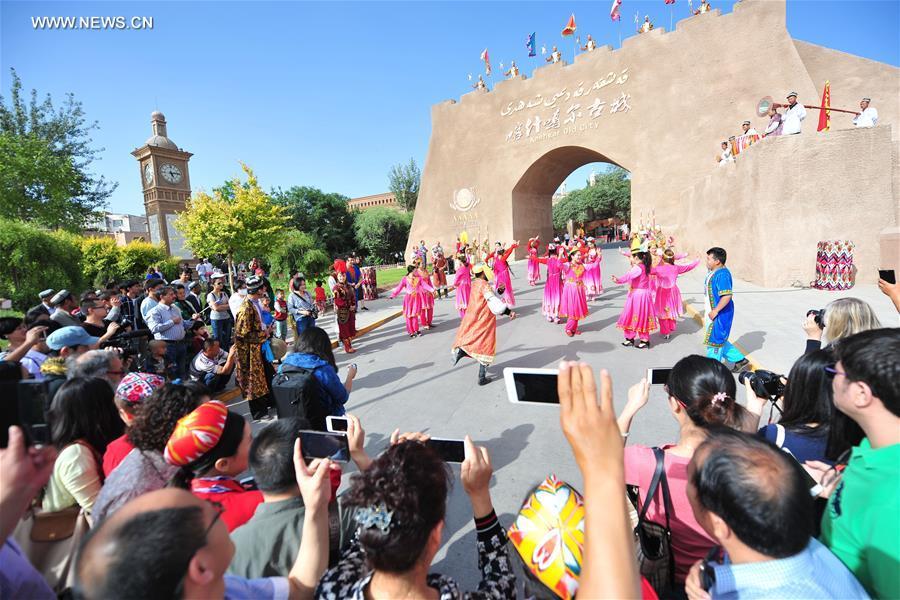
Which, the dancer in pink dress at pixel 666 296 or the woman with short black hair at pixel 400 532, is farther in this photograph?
the dancer in pink dress at pixel 666 296

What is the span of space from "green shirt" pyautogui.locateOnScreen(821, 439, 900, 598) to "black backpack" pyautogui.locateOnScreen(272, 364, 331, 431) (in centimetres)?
281

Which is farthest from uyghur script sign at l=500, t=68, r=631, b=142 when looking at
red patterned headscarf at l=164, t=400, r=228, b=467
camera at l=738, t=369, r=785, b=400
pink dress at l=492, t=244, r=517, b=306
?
red patterned headscarf at l=164, t=400, r=228, b=467

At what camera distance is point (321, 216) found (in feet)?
120

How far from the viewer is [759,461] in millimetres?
1127

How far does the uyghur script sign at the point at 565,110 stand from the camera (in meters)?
22.4

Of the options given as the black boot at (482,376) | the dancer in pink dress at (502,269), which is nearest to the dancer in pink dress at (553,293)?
the dancer in pink dress at (502,269)

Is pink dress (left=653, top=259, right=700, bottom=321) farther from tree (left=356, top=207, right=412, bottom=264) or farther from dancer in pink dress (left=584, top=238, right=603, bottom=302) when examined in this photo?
tree (left=356, top=207, right=412, bottom=264)

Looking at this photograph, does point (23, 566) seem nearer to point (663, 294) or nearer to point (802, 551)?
point (802, 551)

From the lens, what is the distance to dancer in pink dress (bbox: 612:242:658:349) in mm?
7078

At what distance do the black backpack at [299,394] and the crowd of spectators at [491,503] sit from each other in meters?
0.75

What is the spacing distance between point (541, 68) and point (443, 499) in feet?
93.3

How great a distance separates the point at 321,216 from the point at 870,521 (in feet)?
126

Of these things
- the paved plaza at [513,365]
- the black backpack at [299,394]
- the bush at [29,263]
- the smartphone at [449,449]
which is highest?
the bush at [29,263]

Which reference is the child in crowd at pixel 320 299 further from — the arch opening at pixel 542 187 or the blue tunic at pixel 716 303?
the arch opening at pixel 542 187
